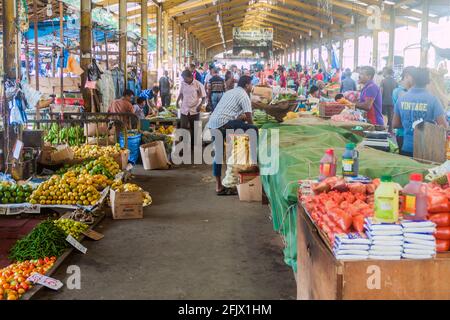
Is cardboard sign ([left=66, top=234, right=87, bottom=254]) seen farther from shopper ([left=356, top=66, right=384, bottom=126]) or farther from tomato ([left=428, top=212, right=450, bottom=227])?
shopper ([left=356, top=66, right=384, bottom=126])

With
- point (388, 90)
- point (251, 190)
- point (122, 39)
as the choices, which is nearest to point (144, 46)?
point (122, 39)

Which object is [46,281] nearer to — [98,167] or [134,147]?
[98,167]

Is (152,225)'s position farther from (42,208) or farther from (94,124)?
(94,124)

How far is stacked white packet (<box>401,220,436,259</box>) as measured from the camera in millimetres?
2674

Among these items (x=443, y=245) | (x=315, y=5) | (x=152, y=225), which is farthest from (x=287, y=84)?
(x=443, y=245)

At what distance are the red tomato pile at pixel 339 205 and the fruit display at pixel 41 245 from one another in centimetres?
249

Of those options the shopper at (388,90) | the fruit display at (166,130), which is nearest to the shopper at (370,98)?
the shopper at (388,90)

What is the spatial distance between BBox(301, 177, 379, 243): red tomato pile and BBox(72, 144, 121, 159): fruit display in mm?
5481

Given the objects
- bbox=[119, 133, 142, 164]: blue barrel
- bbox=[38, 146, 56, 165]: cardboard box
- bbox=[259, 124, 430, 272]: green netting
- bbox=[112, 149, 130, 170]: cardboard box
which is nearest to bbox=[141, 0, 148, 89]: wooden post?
bbox=[119, 133, 142, 164]: blue barrel

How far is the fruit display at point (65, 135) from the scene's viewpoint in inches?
389

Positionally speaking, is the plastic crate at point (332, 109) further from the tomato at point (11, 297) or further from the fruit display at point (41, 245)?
the tomato at point (11, 297)

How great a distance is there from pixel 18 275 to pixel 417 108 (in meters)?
4.39
